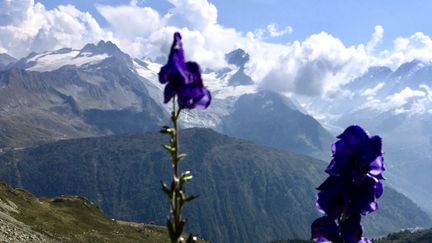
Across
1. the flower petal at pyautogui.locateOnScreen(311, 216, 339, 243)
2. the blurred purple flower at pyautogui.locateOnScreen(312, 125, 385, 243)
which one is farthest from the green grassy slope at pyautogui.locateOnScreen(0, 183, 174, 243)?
the blurred purple flower at pyautogui.locateOnScreen(312, 125, 385, 243)

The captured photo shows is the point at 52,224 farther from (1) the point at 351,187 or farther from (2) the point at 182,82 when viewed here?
(2) the point at 182,82

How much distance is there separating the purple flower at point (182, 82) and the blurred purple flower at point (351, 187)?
157 centimetres

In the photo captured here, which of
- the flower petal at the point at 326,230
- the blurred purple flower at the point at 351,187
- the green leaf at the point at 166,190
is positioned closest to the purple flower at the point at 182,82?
the green leaf at the point at 166,190

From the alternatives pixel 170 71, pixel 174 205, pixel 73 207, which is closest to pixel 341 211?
pixel 174 205

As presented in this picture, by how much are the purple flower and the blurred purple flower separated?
61.6 inches

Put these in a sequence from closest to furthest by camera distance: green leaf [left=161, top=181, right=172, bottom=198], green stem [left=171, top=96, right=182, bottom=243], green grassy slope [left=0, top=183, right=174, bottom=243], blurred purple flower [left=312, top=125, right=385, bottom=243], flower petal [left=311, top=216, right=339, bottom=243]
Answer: green stem [left=171, top=96, right=182, bottom=243] → green leaf [left=161, top=181, right=172, bottom=198] → blurred purple flower [left=312, top=125, right=385, bottom=243] → flower petal [left=311, top=216, right=339, bottom=243] → green grassy slope [left=0, top=183, right=174, bottom=243]

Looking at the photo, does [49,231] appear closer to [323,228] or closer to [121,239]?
[121,239]

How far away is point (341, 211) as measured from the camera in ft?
18.5

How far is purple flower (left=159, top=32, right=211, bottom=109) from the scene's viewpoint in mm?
4922

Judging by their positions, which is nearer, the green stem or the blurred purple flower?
the green stem

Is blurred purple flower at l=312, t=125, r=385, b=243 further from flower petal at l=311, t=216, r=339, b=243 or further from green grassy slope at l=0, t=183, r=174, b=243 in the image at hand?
green grassy slope at l=0, t=183, r=174, b=243

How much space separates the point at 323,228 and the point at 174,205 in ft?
5.66

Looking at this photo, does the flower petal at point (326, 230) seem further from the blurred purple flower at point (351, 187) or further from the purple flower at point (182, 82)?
the purple flower at point (182, 82)

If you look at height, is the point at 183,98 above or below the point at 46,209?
above
